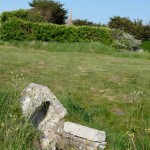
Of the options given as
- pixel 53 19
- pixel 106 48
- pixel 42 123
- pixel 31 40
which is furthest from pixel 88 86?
pixel 53 19

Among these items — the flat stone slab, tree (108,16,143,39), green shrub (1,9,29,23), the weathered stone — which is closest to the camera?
the flat stone slab

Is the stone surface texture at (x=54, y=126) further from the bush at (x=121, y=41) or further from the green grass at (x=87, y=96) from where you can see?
the bush at (x=121, y=41)

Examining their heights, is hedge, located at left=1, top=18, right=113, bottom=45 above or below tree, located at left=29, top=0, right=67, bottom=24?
below

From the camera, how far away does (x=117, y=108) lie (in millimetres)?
8305

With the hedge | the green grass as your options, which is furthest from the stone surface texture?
the hedge

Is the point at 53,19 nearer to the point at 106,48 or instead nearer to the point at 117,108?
the point at 106,48

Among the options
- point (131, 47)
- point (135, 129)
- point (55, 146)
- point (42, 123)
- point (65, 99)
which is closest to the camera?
point (55, 146)

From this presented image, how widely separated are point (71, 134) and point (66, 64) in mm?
6873

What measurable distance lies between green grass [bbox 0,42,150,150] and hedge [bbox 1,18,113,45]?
675cm

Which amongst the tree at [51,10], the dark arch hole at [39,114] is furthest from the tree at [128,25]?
the dark arch hole at [39,114]

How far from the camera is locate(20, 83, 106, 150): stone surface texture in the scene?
5.82m

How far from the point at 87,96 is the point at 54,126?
108 inches

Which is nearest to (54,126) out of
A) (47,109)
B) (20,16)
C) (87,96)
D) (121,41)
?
(47,109)

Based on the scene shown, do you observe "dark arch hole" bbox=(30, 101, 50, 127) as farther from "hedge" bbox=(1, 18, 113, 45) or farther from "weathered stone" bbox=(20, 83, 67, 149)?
"hedge" bbox=(1, 18, 113, 45)
